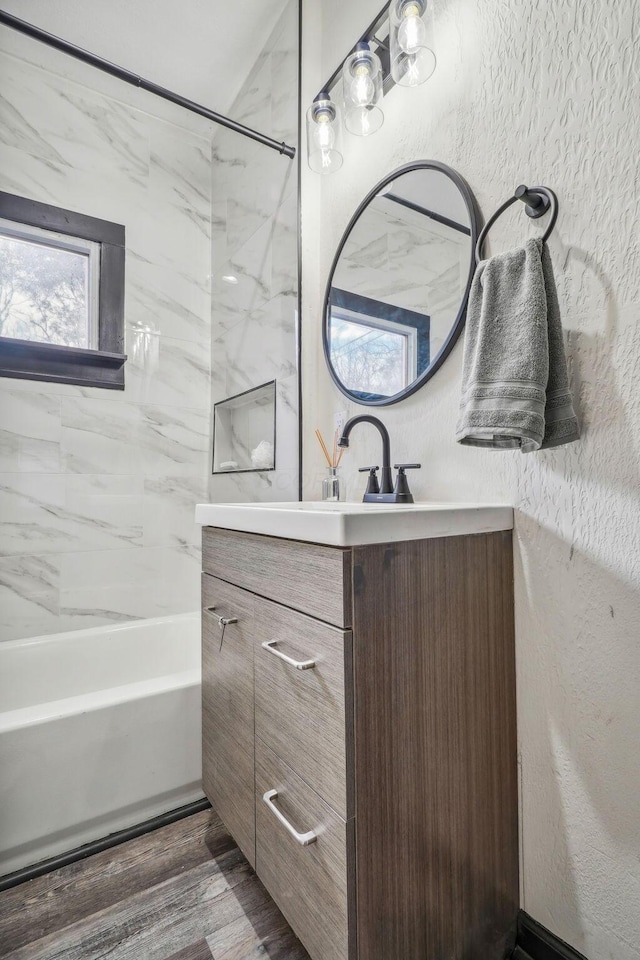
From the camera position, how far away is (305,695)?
0.84m

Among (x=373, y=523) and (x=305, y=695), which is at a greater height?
(x=373, y=523)

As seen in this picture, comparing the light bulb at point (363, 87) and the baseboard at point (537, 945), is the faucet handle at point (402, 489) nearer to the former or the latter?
the baseboard at point (537, 945)

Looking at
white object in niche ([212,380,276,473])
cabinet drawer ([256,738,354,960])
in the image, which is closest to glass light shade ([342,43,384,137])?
white object in niche ([212,380,276,473])

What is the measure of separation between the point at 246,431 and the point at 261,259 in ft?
2.47

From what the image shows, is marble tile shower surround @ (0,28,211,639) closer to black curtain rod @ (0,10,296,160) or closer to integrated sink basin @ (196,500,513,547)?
black curtain rod @ (0,10,296,160)

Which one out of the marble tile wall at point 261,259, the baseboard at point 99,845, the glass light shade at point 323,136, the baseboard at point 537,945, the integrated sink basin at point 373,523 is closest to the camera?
the integrated sink basin at point 373,523

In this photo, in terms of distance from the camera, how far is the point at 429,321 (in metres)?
1.23

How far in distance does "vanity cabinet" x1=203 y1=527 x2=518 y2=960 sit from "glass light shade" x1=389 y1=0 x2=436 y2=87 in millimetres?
1141

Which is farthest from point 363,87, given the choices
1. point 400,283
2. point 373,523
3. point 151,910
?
point 151,910

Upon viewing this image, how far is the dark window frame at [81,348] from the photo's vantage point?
193 centimetres

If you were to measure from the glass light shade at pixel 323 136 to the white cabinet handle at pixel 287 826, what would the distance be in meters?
1.71

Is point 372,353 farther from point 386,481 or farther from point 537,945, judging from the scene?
point 537,945

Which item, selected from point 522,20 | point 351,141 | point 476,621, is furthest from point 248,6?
point 476,621

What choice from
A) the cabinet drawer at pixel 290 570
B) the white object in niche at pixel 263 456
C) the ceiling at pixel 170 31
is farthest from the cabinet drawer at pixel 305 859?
the ceiling at pixel 170 31
